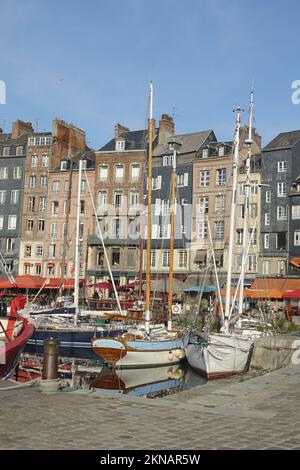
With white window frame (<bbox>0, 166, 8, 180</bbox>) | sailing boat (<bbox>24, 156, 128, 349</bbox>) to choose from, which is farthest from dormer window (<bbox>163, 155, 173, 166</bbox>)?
sailing boat (<bbox>24, 156, 128, 349</bbox>)

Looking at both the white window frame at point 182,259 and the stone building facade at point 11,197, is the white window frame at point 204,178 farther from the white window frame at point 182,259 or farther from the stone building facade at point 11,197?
the stone building facade at point 11,197

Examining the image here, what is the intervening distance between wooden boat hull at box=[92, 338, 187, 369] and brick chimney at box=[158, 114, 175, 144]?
3363 cm

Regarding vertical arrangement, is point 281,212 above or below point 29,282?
above


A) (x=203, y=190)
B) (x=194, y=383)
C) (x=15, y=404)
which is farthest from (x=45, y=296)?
(x=15, y=404)

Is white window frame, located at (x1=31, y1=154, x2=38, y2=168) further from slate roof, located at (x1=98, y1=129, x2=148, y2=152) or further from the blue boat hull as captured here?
the blue boat hull

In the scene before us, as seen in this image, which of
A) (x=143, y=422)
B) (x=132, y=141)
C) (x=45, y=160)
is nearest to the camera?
(x=143, y=422)

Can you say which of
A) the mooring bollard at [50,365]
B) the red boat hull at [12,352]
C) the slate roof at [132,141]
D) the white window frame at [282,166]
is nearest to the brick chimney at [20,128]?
the slate roof at [132,141]

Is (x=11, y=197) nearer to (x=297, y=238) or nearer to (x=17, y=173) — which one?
(x=17, y=173)

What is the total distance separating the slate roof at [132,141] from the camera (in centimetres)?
5466

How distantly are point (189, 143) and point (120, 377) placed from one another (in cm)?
3453

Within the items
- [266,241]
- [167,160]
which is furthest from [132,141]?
[266,241]

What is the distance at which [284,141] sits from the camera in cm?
4847

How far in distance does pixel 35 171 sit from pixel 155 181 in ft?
43.8
